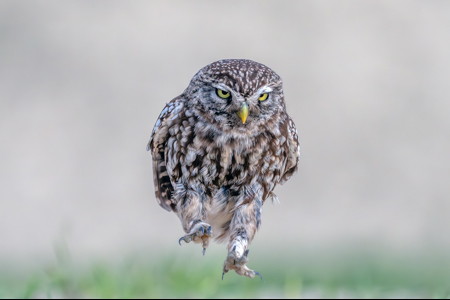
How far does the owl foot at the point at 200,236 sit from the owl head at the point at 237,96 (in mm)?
489

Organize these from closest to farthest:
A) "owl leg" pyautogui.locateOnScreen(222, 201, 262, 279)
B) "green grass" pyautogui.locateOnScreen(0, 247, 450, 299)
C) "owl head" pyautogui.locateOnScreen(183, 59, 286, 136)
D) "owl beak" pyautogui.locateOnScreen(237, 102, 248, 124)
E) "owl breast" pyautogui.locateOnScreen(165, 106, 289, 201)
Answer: "owl beak" pyautogui.locateOnScreen(237, 102, 248, 124) → "owl head" pyautogui.locateOnScreen(183, 59, 286, 136) → "owl leg" pyautogui.locateOnScreen(222, 201, 262, 279) → "owl breast" pyautogui.locateOnScreen(165, 106, 289, 201) → "green grass" pyautogui.locateOnScreen(0, 247, 450, 299)

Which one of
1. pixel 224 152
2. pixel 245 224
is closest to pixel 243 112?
pixel 224 152

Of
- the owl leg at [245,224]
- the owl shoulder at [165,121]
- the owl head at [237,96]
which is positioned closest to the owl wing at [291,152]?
the owl head at [237,96]

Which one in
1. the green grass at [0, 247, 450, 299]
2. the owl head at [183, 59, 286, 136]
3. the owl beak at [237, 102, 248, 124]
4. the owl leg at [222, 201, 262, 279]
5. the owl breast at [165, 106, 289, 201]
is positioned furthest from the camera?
the green grass at [0, 247, 450, 299]

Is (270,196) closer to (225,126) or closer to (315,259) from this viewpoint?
(225,126)

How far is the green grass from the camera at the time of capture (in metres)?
4.90

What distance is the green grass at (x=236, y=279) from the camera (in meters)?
4.90

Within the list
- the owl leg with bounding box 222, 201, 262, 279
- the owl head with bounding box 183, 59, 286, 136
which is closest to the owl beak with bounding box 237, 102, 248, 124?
the owl head with bounding box 183, 59, 286, 136

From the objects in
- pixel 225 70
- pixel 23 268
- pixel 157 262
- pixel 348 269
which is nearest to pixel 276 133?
pixel 225 70

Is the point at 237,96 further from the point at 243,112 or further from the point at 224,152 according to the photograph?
the point at 224,152

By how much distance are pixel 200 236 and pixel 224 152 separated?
567 millimetres

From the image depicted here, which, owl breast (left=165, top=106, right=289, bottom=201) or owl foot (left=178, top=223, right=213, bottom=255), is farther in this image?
owl breast (left=165, top=106, right=289, bottom=201)

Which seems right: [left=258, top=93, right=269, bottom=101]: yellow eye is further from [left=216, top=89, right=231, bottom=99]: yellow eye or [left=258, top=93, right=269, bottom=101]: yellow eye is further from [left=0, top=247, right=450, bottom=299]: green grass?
[left=0, top=247, right=450, bottom=299]: green grass

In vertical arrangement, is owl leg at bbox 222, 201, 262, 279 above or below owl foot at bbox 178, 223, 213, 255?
above
